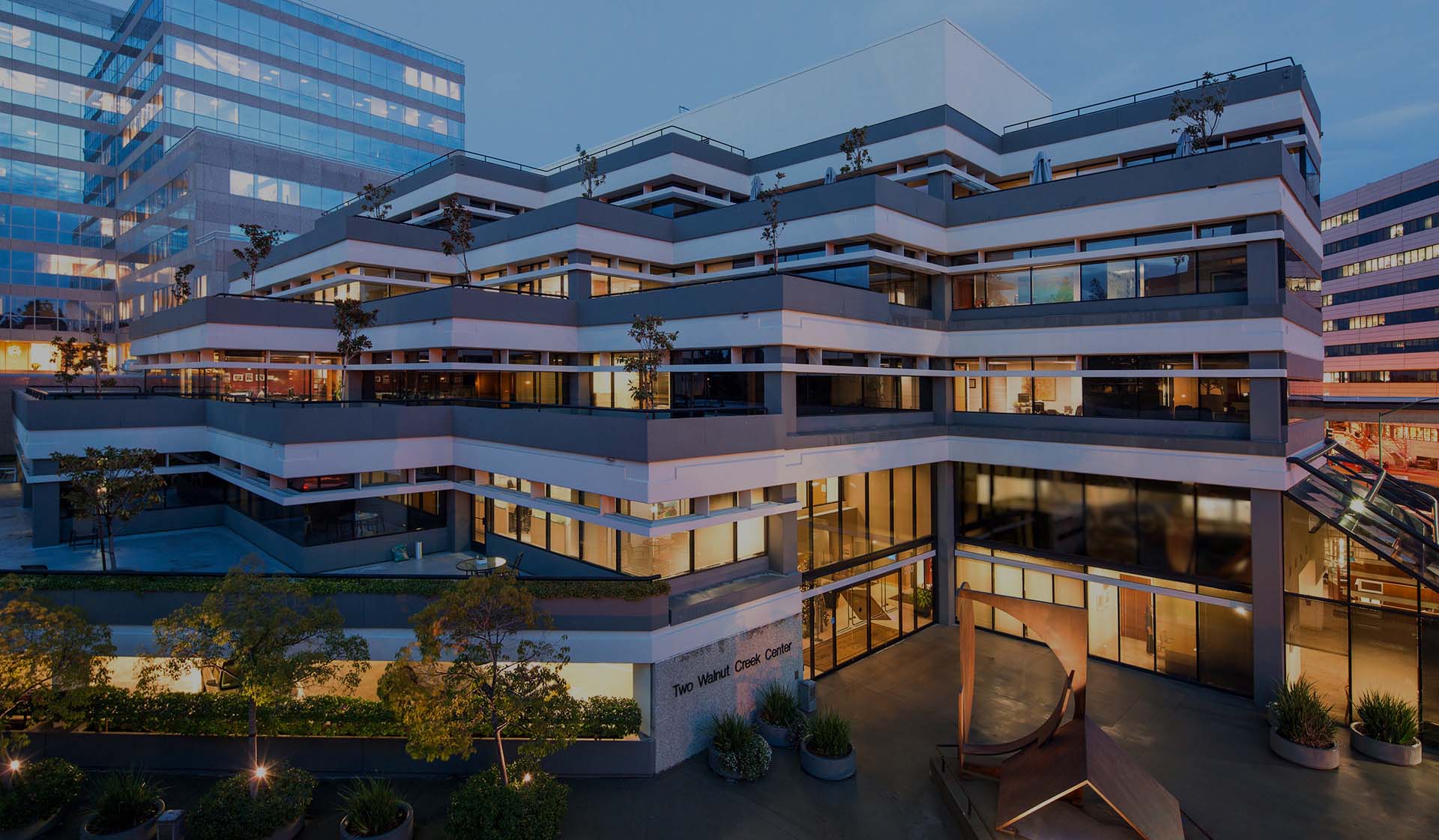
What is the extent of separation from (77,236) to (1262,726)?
296ft

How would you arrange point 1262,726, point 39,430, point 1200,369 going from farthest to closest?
point 39,430 → point 1200,369 → point 1262,726

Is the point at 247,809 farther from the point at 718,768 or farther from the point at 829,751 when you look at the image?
the point at 829,751

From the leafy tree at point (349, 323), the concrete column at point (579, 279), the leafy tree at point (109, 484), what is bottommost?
the leafy tree at point (109, 484)

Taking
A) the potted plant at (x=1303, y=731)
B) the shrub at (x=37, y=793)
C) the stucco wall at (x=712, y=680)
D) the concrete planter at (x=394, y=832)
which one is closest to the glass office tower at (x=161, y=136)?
the shrub at (x=37, y=793)

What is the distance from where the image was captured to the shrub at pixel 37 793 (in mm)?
16266

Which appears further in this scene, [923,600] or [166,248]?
[166,248]

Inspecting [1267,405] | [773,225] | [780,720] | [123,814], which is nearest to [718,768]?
[780,720]

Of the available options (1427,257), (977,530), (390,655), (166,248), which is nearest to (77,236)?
(166,248)

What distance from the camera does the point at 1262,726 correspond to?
21.3 meters

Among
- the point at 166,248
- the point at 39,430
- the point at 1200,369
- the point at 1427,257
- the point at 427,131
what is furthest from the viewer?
the point at 427,131

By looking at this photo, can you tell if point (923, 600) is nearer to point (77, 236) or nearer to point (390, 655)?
point (390, 655)

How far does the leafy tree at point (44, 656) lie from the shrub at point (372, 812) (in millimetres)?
6987

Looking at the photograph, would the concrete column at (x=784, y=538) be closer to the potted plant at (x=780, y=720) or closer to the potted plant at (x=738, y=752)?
the potted plant at (x=780, y=720)

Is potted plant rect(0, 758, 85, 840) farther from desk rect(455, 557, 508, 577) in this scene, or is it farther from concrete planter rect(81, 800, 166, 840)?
desk rect(455, 557, 508, 577)
